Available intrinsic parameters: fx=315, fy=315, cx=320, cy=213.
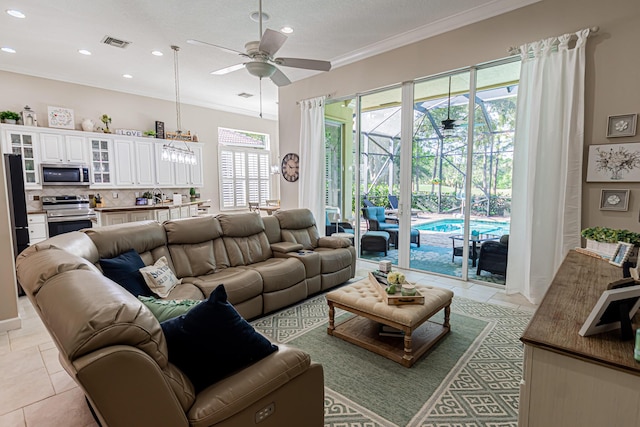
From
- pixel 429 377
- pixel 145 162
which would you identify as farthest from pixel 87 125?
pixel 429 377

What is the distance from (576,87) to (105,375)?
4341mm

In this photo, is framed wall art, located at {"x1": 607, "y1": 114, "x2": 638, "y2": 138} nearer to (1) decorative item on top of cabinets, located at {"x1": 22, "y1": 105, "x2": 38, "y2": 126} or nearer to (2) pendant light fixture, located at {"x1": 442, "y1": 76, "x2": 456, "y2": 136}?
(2) pendant light fixture, located at {"x1": 442, "y1": 76, "x2": 456, "y2": 136}

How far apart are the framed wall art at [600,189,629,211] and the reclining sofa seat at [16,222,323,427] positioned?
3454 millimetres

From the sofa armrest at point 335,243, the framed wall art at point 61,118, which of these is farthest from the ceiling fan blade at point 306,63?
the framed wall art at point 61,118

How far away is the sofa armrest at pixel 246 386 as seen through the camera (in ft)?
3.71

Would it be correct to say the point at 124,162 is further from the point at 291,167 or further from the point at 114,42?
the point at 291,167

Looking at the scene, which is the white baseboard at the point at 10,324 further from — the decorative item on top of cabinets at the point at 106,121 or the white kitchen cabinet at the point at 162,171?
the decorative item on top of cabinets at the point at 106,121

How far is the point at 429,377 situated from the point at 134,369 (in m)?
2.01

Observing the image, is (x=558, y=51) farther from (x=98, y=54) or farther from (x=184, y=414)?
(x=98, y=54)

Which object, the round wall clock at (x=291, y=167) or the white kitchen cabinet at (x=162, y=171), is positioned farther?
the white kitchen cabinet at (x=162, y=171)

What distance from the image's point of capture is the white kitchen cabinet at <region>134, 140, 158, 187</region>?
6.80 meters

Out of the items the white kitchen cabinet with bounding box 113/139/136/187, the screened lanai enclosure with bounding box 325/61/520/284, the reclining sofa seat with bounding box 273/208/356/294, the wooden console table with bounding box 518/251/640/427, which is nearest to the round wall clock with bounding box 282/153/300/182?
the screened lanai enclosure with bounding box 325/61/520/284

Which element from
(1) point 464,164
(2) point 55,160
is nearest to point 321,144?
(1) point 464,164

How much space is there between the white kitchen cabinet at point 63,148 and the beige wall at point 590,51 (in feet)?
20.0
